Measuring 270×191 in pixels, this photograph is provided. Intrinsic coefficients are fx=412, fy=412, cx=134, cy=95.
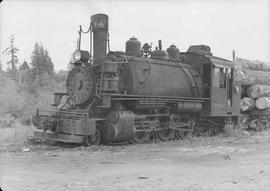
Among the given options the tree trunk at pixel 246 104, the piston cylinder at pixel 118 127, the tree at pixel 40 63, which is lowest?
the piston cylinder at pixel 118 127

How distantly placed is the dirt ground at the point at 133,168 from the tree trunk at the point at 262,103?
28.9 feet

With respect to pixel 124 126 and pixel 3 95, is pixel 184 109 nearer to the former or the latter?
pixel 124 126

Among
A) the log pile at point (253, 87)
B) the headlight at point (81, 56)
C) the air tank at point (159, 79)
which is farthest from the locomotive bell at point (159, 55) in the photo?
the log pile at point (253, 87)

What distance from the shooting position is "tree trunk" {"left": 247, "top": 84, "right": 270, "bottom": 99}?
2075 centimetres

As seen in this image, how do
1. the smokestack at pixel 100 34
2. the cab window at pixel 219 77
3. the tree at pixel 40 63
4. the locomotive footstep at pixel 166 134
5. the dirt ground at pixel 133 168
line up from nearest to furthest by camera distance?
the dirt ground at pixel 133 168 → the smokestack at pixel 100 34 → the locomotive footstep at pixel 166 134 → the cab window at pixel 219 77 → the tree at pixel 40 63

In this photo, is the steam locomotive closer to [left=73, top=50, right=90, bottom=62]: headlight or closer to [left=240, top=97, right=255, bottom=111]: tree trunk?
[left=73, top=50, right=90, bottom=62]: headlight

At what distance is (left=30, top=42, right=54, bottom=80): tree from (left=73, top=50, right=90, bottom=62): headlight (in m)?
34.1

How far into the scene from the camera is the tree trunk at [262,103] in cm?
2045

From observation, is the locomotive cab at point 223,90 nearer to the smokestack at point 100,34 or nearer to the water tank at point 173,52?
the water tank at point 173,52

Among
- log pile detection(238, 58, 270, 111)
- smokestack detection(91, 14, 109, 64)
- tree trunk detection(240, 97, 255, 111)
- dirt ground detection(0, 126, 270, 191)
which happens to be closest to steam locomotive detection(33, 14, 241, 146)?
smokestack detection(91, 14, 109, 64)

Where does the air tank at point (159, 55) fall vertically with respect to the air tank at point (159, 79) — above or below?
above

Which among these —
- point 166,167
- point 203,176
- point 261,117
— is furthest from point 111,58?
point 261,117

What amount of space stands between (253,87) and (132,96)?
388 inches

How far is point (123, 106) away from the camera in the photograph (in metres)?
13.7
